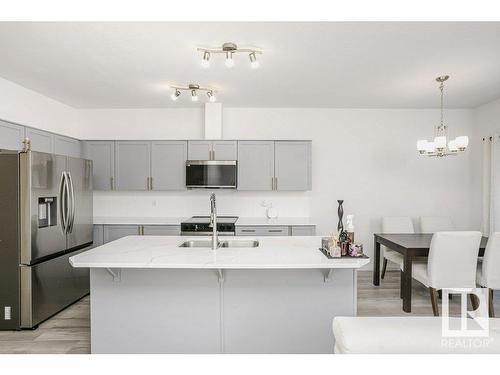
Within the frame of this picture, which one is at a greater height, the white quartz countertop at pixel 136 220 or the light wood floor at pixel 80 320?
the white quartz countertop at pixel 136 220

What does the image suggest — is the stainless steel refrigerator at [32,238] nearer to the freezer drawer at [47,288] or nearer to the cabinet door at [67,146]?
the freezer drawer at [47,288]

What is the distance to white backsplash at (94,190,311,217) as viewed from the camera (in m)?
4.94

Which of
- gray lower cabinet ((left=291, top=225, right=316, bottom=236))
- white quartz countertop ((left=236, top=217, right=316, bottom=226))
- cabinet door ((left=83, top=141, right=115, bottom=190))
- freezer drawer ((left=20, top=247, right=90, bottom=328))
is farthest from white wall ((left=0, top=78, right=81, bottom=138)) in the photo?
gray lower cabinet ((left=291, top=225, right=316, bottom=236))

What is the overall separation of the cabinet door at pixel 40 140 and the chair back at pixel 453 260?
4.40 meters

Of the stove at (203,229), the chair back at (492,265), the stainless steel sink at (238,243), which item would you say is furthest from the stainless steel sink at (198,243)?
the chair back at (492,265)

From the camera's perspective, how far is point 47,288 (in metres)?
3.15

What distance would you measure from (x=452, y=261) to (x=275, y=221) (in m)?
2.18

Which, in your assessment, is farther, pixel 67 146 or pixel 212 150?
pixel 212 150

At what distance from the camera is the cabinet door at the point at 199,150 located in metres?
4.61

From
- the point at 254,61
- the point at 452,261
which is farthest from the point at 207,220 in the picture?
the point at 452,261

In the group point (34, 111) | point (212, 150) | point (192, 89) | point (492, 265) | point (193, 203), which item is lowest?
point (492, 265)

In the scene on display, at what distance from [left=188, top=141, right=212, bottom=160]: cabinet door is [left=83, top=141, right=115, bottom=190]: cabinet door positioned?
3.69 feet

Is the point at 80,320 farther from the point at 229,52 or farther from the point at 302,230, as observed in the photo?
the point at 229,52

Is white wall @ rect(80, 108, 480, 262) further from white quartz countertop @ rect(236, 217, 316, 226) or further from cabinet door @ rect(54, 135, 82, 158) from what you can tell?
cabinet door @ rect(54, 135, 82, 158)
